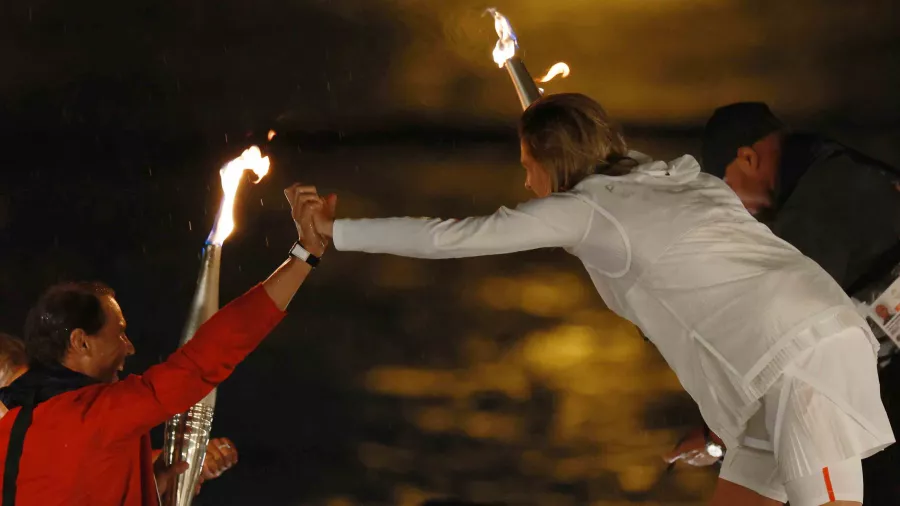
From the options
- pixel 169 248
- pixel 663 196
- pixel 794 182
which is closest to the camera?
pixel 663 196

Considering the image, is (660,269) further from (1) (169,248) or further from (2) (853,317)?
(1) (169,248)

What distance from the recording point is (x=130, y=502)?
1451 mm

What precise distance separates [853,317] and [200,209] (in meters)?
1.97

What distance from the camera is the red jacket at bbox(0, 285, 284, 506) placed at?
135 centimetres

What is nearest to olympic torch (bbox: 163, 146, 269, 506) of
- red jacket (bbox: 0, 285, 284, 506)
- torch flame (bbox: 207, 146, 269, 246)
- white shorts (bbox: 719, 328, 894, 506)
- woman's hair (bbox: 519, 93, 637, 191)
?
torch flame (bbox: 207, 146, 269, 246)

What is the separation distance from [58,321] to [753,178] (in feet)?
5.65

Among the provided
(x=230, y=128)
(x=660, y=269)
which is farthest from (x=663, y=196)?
(x=230, y=128)

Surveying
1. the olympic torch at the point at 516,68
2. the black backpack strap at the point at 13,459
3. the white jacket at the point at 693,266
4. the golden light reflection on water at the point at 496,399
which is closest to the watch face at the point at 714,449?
the white jacket at the point at 693,266

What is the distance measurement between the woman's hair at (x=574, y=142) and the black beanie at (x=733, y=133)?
78cm

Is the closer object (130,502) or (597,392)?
(130,502)

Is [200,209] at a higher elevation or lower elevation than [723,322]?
higher

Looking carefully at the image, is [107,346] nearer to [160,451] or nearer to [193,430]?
[193,430]

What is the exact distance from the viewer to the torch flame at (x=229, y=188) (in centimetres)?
169

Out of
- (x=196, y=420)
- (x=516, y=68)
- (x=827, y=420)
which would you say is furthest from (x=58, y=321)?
(x=827, y=420)
